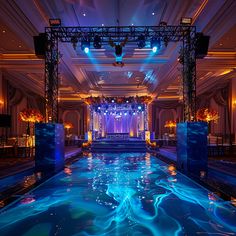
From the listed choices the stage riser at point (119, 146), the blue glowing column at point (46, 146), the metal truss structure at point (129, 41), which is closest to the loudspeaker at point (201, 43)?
the metal truss structure at point (129, 41)

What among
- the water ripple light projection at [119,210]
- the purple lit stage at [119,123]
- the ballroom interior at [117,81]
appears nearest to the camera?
the water ripple light projection at [119,210]

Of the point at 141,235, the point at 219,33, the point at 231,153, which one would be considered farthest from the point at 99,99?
the point at 141,235

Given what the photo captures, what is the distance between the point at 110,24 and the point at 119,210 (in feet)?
19.9

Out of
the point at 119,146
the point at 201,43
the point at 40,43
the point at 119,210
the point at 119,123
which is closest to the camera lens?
the point at 119,210

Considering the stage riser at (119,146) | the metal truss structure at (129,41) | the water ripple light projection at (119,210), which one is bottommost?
the water ripple light projection at (119,210)

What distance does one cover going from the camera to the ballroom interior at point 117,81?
3.47 m

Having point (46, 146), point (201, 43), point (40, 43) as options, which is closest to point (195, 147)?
point (201, 43)

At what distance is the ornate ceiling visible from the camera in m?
6.24

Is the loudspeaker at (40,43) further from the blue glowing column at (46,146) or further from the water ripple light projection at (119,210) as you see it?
the water ripple light projection at (119,210)

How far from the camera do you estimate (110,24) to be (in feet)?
25.3

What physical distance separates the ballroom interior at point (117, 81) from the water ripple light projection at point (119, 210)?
0.06 ft

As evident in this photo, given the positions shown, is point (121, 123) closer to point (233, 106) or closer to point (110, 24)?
point (233, 106)

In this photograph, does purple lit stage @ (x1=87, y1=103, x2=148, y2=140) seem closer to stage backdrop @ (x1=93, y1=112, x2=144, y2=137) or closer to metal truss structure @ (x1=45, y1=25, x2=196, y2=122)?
stage backdrop @ (x1=93, y1=112, x2=144, y2=137)

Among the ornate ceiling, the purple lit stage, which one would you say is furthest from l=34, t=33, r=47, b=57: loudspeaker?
the purple lit stage
